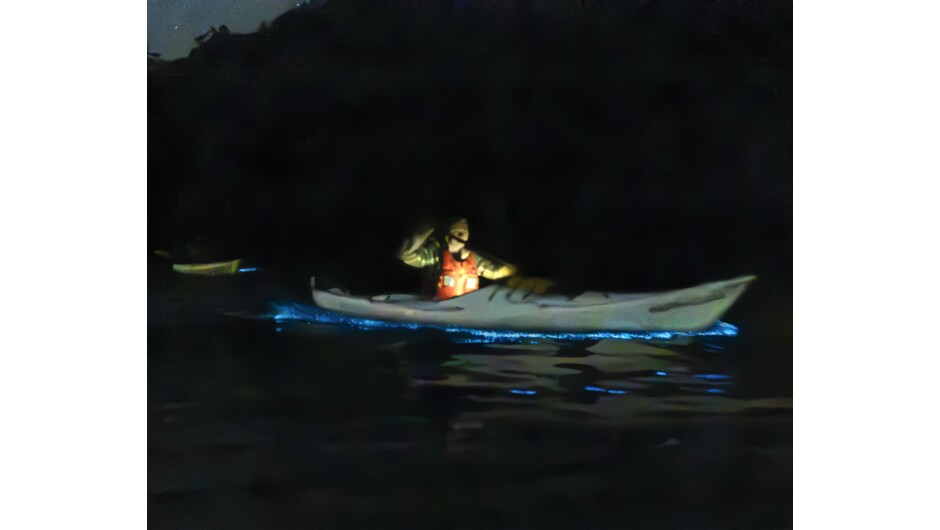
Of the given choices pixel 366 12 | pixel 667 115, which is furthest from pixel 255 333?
pixel 667 115

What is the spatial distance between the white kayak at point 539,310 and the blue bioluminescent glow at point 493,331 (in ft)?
0.06

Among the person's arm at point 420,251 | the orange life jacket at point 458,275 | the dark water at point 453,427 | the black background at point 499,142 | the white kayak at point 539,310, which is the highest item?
the black background at point 499,142

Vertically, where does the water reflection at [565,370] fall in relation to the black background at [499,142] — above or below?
below

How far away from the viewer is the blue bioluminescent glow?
144 inches

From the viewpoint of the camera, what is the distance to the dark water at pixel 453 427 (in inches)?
143

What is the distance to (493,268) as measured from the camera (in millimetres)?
3650

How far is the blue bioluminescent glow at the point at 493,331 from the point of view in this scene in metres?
3.65

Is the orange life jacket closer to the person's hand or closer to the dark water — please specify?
the person's hand

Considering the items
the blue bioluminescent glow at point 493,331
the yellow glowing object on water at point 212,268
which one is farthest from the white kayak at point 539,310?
the yellow glowing object on water at point 212,268

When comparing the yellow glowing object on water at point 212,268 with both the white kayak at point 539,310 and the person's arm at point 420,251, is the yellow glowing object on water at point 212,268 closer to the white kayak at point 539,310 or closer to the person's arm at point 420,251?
the white kayak at point 539,310

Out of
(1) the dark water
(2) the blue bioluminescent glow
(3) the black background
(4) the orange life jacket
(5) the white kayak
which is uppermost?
(3) the black background

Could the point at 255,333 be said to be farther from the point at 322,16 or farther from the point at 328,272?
the point at 322,16

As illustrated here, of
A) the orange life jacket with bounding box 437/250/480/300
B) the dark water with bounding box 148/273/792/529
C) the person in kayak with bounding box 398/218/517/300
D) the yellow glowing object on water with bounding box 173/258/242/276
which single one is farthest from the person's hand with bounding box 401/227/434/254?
the yellow glowing object on water with bounding box 173/258/242/276

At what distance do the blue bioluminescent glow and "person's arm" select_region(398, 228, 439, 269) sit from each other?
0.28m
